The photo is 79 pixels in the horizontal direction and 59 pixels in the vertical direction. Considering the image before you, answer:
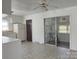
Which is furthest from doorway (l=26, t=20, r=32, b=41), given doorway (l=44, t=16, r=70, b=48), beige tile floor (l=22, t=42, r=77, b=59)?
beige tile floor (l=22, t=42, r=77, b=59)

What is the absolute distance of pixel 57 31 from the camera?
6.66m

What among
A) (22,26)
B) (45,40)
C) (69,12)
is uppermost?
(69,12)

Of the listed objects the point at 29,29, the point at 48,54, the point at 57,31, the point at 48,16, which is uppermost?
the point at 48,16

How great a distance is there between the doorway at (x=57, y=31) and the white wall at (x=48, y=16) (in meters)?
0.28

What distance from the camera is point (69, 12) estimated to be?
5887 mm

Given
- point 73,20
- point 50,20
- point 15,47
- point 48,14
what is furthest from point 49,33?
point 15,47

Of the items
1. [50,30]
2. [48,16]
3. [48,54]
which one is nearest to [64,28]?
[50,30]

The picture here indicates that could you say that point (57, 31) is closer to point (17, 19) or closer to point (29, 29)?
point (29, 29)

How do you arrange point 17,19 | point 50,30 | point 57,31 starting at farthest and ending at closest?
1. point 17,19
2. point 50,30
3. point 57,31

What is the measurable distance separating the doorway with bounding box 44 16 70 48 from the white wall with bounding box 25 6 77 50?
28 centimetres

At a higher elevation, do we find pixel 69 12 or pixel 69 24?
pixel 69 12

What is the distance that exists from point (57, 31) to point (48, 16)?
4.55 ft

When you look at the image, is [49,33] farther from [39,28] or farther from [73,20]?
[73,20]

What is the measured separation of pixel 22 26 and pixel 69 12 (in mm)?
4972
